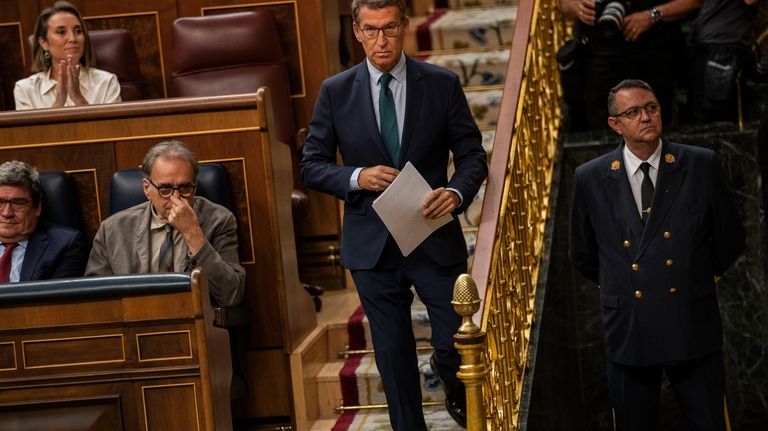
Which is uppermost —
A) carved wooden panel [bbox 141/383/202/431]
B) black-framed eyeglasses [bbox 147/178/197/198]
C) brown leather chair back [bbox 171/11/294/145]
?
brown leather chair back [bbox 171/11/294/145]

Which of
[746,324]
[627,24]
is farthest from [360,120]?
[746,324]

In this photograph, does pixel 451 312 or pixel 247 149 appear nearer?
pixel 451 312

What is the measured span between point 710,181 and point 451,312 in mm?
958

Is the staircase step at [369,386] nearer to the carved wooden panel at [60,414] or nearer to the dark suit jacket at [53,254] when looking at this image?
the dark suit jacket at [53,254]

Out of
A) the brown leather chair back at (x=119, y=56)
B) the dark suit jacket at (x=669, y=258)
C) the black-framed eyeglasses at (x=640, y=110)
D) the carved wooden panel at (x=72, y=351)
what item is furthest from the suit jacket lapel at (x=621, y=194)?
the brown leather chair back at (x=119, y=56)

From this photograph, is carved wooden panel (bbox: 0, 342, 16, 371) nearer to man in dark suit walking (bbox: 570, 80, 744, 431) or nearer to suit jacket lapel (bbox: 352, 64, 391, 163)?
suit jacket lapel (bbox: 352, 64, 391, 163)

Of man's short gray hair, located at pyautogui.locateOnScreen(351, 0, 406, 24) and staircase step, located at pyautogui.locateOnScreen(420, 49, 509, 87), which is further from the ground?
man's short gray hair, located at pyautogui.locateOnScreen(351, 0, 406, 24)

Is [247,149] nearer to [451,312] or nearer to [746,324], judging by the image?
[451,312]

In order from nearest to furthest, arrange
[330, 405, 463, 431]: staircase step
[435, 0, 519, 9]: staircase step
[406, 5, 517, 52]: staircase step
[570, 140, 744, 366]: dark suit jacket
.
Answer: [570, 140, 744, 366]: dark suit jacket, [330, 405, 463, 431]: staircase step, [406, 5, 517, 52]: staircase step, [435, 0, 519, 9]: staircase step

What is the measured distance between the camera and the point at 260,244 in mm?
4328

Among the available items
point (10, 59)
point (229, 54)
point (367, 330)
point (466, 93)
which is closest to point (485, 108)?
point (466, 93)

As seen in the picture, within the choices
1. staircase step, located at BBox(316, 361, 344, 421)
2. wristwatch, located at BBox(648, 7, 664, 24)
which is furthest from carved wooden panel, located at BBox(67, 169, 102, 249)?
wristwatch, located at BBox(648, 7, 664, 24)

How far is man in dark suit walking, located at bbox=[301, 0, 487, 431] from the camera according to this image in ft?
11.9

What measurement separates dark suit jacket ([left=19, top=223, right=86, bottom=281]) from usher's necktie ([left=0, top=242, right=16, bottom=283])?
5 cm
